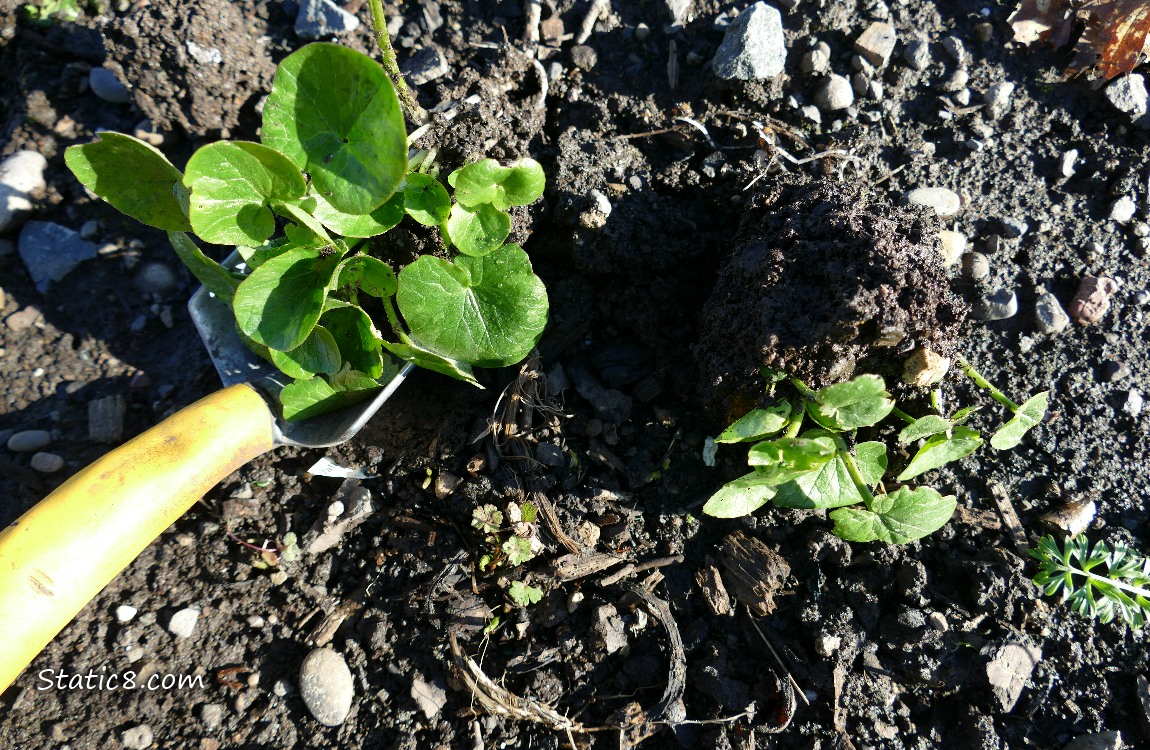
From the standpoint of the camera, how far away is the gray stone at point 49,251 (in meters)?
2.00

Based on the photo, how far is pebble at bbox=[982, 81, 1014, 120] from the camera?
1939 millimetres

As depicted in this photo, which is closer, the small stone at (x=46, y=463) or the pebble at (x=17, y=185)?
the small stone at (x=46, y=463)

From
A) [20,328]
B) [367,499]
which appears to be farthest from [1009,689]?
[20,328]


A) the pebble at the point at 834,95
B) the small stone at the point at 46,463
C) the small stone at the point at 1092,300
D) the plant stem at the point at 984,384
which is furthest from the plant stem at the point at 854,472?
the small stone at the point at 46,463

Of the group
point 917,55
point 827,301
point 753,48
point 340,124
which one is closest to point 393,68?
point 340,124

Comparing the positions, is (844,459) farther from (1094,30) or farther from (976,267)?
(1094,30)

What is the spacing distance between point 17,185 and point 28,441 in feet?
2.58

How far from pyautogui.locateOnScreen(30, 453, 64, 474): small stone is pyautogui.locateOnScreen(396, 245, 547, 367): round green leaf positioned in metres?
1.02

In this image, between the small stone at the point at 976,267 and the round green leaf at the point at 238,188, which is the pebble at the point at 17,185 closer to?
the round green leaf at the point at 238,188

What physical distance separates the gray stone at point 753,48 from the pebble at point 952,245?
24.9 inches

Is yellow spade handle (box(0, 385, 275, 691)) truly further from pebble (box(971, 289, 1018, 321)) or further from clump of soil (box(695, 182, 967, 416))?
pebble (box(971, 289, 1018, 321))

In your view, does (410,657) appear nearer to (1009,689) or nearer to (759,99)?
(1009,689)

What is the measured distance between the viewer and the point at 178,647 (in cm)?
158

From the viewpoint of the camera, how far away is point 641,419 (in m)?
1.74
